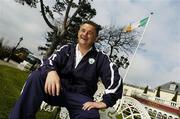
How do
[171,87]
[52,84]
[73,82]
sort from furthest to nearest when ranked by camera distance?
[171,87] → [73,82] → [52,84]

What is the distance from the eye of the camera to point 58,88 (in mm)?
2812

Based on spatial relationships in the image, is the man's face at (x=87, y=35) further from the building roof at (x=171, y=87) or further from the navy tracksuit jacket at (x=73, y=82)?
the building roof at (x=171, y=87)

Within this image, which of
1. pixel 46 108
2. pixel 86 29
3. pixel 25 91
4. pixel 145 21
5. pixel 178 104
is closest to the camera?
pixel 25 91

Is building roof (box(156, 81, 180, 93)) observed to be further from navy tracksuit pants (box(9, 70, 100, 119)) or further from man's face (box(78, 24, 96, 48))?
navy tracksuit pants (box(9, 70, 100, 119))

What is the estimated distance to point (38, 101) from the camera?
110 inches

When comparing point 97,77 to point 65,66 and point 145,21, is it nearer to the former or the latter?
point 65,66

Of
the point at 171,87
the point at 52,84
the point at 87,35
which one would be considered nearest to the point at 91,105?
the point at 52,84

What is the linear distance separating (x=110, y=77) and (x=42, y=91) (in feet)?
2.03

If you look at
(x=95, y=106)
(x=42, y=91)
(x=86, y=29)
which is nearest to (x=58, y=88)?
(x=42, y=91)

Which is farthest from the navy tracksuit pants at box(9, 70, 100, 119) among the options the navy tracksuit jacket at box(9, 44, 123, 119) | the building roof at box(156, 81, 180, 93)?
the building roof at box(156, 81, 180, 93)

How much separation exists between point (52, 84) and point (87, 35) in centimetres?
67

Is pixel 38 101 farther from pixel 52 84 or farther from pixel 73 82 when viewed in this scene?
pixel 73 82

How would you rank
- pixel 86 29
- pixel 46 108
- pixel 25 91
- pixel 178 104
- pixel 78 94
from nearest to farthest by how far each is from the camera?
pixel 25 91, pixel 78 94, pixel 86 29, pixel 46 108, pixel 178 104

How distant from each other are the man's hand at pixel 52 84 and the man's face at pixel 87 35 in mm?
532
